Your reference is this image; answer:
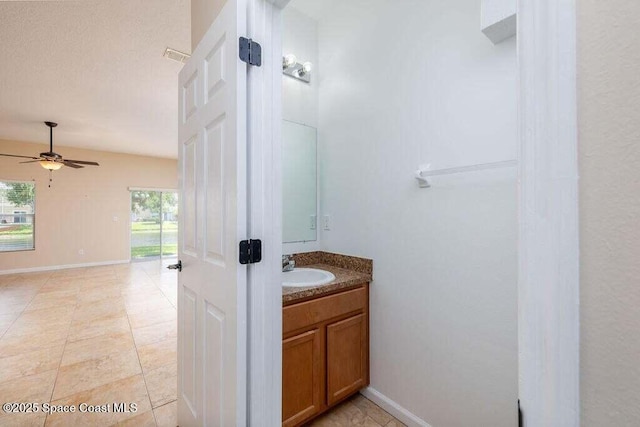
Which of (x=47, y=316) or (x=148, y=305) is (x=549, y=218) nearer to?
(x=148, y=305)

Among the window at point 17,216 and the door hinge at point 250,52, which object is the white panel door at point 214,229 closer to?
the door hinge at point 250,52

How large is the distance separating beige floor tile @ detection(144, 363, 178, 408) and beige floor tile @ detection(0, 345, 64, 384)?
2.92ft

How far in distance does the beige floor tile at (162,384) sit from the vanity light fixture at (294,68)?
103 inches

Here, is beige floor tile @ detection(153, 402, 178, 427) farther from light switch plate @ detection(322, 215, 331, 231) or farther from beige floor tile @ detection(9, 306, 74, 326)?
beige floor tile @ detection(9, 306, 74, 326)

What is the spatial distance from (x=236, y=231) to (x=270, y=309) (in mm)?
350

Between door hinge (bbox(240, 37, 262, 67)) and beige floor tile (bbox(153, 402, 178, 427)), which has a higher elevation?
door hinge (bbox(240, 37, 262, 67))

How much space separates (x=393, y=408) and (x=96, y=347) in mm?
2804

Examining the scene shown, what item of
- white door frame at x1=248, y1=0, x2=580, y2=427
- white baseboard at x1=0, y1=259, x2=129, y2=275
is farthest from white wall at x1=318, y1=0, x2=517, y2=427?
white baseboard at x1=0, y1=259, x2=129, y2=275

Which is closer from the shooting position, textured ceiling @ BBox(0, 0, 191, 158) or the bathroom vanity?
the bathroom vanity

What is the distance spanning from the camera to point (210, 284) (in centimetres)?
126

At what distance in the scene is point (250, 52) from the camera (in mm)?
1088

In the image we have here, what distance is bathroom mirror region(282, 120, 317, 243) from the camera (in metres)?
2.28

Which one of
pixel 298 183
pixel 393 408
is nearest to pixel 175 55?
pixel 298 183

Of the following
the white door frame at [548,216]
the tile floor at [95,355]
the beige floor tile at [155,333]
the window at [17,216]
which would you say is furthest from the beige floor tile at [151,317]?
the window at [17,216]
